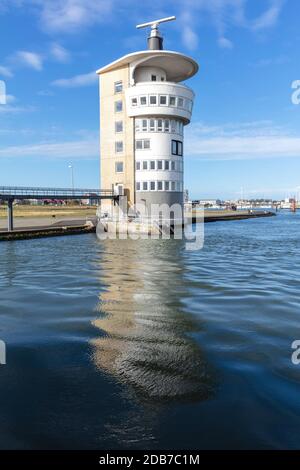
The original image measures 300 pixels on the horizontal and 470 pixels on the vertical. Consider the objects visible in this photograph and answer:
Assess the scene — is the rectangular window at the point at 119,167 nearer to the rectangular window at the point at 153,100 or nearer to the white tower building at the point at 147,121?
the white tower building at the point at 147,121

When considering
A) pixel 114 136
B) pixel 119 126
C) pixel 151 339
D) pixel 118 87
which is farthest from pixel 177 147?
pixel 151 339

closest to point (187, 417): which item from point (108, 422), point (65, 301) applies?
point (108, 422)

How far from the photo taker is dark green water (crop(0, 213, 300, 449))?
699cm

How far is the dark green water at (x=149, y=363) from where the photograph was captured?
6988mm

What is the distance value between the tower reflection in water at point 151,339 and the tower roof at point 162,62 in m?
37.6

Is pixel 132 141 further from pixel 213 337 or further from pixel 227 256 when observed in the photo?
pixel 213 337

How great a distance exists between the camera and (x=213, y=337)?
11820mm

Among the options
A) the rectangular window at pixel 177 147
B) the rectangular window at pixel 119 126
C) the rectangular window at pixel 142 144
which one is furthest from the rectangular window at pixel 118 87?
the rectangular window at pixel 177 147

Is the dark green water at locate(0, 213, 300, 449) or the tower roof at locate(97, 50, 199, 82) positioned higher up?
the tower roof at locate(97, 50, 199, 82)

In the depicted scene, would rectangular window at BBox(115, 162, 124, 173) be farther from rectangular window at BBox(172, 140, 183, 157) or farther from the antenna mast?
the antenna mast

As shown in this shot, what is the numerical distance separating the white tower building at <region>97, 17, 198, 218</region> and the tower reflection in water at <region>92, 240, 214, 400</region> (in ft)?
105

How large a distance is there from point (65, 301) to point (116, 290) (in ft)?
9.93

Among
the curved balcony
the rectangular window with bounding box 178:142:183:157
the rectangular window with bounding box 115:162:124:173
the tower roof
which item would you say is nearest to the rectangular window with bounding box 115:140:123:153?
the rectangular window with bounding box 115:162:124:173

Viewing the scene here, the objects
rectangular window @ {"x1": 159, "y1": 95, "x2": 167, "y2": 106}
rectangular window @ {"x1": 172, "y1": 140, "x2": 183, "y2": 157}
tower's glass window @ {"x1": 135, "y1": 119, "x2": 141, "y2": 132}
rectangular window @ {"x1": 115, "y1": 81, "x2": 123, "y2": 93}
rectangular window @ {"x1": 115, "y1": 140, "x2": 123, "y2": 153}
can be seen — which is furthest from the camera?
rectangular window @ {"x1": 115, "y1": 140, "x2": 123, "y2": 153}
